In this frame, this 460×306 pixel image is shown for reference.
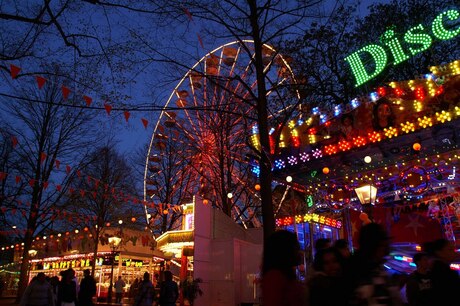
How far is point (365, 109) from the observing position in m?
10.2

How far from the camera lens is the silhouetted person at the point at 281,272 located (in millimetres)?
3041

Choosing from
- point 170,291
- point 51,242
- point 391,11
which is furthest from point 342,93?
point 51,242

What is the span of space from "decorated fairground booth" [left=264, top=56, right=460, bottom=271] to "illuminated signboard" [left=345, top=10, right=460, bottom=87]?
1.04 meters

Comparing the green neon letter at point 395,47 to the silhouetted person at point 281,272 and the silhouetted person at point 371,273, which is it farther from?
the silhouetted person at point 281,272

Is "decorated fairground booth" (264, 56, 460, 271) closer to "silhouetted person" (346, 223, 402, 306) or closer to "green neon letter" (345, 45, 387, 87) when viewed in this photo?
"green neon letter" (345, 45, 387, 87)

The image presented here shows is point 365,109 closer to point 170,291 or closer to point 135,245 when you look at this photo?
point 170,291

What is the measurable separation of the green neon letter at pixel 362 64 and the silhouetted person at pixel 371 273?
8.13 m

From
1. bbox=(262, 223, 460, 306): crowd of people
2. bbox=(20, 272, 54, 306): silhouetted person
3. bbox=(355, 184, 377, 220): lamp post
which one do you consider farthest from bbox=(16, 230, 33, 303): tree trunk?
bbox=(262, 223, 460, 306): crowd of people

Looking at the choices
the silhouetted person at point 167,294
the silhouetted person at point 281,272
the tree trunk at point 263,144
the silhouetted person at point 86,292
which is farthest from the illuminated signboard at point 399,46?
the silhouetted person at point 86,292

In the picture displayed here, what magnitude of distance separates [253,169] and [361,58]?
179 inches

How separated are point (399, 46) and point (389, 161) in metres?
3.13

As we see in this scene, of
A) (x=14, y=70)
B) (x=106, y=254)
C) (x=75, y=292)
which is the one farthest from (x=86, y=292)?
(x=106, y=254)

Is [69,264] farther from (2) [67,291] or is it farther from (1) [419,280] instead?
(1) [419,280]

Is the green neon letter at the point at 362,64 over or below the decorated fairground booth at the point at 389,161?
over
